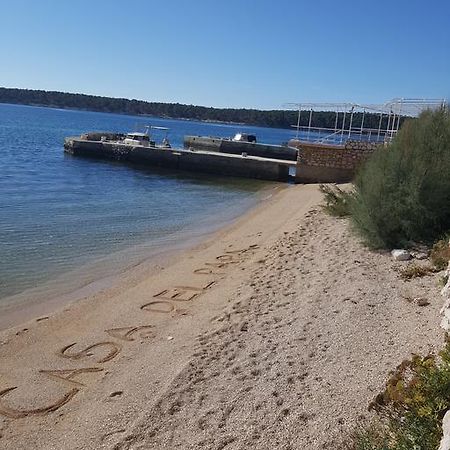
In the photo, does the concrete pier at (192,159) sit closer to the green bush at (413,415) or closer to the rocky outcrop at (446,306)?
the rocky outcrop at (446,306)

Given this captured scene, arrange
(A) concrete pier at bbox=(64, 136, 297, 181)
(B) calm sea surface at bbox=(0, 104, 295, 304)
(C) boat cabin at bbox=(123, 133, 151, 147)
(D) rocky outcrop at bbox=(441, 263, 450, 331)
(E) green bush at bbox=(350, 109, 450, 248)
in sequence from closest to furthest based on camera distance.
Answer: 1. (D) rocky outcrop at bbox=(441, 263, 450, 331)
2. (E) green bush at bbox=(350, 109, 450, 248)
3. (B) calm sea surface at bbox=(0, 104, 295, 304)
4. (A) concrete pier at bbox=(64, 136, 297, 181)
5. (C) boat cabin at bbox=(123, 133, 151, 147)

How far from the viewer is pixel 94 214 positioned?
1809 centimetres

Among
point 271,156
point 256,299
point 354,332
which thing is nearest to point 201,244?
point 256,299

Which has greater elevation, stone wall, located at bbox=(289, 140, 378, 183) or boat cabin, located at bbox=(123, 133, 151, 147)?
stone wall, located at bbox=(289, 140, 378, 183)

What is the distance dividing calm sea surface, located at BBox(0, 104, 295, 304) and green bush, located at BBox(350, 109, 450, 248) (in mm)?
4975

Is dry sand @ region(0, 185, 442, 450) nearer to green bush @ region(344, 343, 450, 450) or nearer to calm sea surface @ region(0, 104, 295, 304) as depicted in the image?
green bush @ region(344, 343, 450, 450)

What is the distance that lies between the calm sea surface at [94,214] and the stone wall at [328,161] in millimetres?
2679

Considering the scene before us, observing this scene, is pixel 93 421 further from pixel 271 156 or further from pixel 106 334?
pixel 271 156

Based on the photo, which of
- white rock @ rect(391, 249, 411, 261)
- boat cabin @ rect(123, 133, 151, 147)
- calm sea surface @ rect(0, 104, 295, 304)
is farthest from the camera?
boat cabin @ rect(123, 133, 151, 147)

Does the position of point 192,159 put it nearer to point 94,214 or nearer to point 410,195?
point 94,214

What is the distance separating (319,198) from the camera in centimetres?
2103

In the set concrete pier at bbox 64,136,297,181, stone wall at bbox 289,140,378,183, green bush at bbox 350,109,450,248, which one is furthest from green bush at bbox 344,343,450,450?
concrete pier at bbox 64,136,297,181

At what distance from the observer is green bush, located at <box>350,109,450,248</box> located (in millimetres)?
9992

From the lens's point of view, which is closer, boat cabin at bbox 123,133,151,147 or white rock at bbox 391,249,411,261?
white rock at bbox 391,249,411,261
